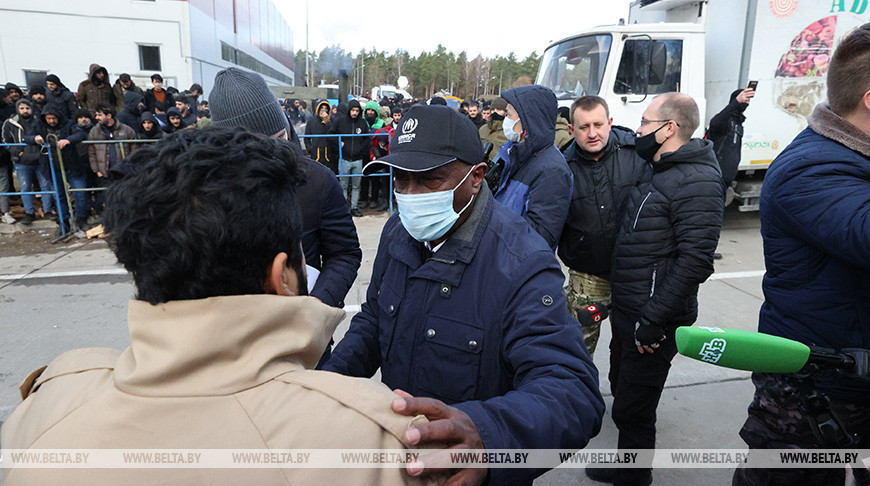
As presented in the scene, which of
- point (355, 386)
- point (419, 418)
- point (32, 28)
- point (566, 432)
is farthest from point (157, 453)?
point (32, 28)

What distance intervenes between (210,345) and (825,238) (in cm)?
179

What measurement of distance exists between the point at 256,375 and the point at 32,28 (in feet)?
99.8

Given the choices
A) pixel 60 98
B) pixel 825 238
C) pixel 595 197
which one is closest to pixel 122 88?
pixel 60 98

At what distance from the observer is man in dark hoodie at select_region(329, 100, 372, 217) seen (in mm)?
8930

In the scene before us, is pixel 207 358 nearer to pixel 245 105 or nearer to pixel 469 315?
pixel 469 315

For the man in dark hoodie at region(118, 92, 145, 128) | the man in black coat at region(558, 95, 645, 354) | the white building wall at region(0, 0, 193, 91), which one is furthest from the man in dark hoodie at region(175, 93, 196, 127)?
the white building wall at region(0, 0, 193, 91)

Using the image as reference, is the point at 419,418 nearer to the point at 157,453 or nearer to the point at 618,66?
the point at 157,453

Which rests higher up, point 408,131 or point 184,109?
point 184,109

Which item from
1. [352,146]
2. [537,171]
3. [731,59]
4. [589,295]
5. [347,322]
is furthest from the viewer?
[352,146]

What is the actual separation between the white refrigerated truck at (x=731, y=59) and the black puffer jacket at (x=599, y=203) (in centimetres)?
422

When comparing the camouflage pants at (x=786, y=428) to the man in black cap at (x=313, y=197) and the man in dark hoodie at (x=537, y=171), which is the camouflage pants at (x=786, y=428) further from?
the man in black cap at (x=313, y=197)

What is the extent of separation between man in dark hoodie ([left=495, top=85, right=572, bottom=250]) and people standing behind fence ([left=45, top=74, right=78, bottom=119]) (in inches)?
339

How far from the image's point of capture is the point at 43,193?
761cm

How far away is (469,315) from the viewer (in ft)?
4.85
